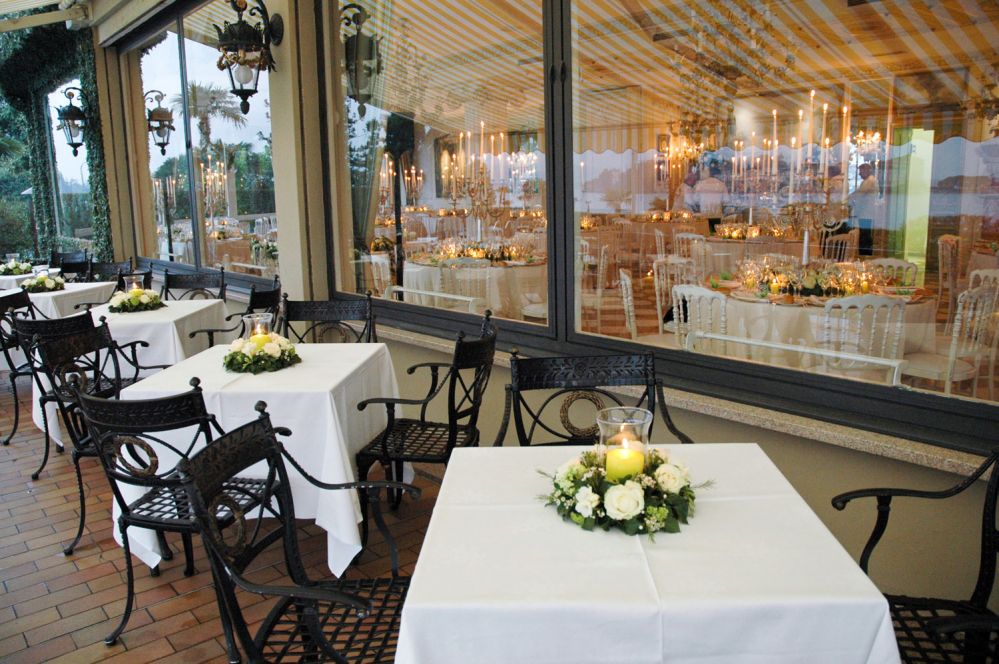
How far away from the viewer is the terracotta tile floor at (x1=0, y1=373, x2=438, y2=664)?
2812 millimetres

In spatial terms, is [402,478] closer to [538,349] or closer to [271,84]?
[538,349]

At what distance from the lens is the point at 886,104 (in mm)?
9930

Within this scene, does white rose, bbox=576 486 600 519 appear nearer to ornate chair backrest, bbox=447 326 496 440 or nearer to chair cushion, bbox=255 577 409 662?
chair cushion, bbox=255 577 409 662

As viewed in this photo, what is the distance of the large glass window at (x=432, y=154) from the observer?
17.0 feet

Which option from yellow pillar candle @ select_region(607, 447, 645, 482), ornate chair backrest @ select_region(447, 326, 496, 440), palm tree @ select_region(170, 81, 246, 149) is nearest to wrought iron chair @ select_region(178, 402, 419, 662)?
yellow pillar candle @ select_region(607, 447, 645, 482)

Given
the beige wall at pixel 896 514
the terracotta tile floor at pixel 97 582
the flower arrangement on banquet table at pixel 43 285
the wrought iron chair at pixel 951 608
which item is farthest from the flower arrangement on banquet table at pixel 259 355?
the flower arrangement on banquet table at pixel 43 285

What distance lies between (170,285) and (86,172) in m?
6.02

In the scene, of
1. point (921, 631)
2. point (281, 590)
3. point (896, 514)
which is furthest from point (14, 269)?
point (921, 631)

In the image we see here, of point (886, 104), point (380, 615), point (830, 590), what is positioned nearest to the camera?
point (830, 590)

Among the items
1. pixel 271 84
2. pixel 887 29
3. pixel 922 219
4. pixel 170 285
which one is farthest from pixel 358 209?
pixel 887 29

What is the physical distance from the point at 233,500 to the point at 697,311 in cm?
259

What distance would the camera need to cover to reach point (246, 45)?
5.39m

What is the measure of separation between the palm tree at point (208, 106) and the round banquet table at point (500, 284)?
294 cm

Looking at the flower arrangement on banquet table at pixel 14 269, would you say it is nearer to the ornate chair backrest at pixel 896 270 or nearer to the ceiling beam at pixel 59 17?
the ceiling beam at pixel 59 17
